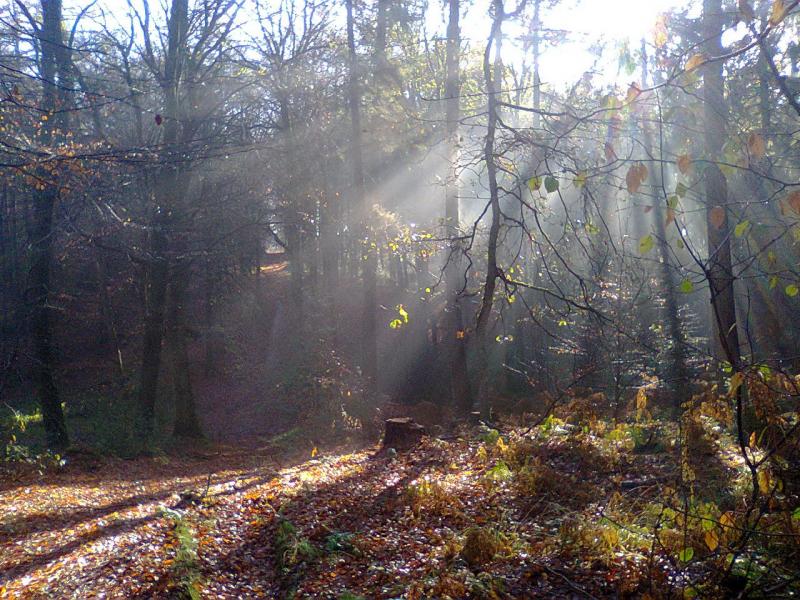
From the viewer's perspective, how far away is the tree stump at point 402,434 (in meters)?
13.7

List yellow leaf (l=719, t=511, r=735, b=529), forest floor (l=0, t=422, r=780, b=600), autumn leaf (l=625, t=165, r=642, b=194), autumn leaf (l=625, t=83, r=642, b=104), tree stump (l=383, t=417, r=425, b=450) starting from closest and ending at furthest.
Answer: autumn leaf (l=625, t=165, r=642, b=194), autumn leaf (l=625, t=83, r=642, b=104), yellow leaf (l=719, t=511, r=735, b=529), forest floor (l=0, t=422, r=780, b=600), tree stump (l=383, t=417, r=425, b=450)

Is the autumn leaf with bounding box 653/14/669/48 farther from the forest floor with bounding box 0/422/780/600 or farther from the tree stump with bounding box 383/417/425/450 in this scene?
the tree stump with bounding box 383/417/425/450

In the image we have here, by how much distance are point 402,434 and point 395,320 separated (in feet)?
20.8

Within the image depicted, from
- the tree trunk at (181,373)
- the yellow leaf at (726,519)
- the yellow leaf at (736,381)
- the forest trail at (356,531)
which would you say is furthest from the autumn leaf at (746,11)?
the tree trunk at (181,373)

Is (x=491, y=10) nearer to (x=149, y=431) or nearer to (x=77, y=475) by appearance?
(x=77, y=475)

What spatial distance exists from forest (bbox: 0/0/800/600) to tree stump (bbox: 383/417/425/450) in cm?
15

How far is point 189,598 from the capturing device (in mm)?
6105

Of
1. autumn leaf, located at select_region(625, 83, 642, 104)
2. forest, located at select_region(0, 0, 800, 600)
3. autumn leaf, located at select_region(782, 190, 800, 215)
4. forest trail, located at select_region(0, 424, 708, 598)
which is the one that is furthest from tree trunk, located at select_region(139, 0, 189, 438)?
autumn leaf, located at select_region(782, 190, 800, 215)

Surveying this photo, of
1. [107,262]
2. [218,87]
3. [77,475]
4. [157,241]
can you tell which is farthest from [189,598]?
[107,262]

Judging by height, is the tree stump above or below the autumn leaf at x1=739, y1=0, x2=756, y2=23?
below

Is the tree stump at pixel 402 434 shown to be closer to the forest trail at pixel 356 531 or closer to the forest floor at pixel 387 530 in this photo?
the forest floor at pixel 387 530

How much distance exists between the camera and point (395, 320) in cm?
799

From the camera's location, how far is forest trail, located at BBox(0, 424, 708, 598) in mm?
6152

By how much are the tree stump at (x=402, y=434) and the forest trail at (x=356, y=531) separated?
1.93m
